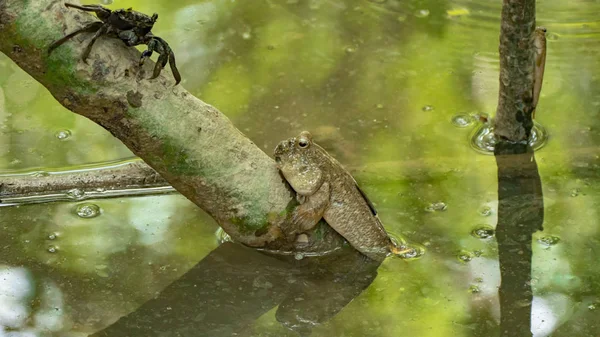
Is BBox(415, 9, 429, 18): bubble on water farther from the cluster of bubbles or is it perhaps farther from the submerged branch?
the cluster of bubbles

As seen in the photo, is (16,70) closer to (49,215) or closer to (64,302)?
(49,215)

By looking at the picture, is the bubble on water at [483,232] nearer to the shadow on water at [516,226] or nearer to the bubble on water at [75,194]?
the shadow on water at [516,226]

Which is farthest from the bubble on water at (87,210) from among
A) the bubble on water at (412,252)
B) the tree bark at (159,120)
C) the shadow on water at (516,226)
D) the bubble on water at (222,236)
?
the shadow on water at (516,226)

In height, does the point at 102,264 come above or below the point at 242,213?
below

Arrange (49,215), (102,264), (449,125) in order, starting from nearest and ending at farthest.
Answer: (102,264)
(49,215)
(449,125)

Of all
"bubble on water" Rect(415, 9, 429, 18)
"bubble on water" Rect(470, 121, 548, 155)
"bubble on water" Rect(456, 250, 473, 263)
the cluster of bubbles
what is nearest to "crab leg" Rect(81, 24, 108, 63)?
the cluster of bubbles

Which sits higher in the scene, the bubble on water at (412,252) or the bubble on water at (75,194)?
the bubble on water at (412,252)

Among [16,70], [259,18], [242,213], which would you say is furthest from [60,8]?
[259,18]
